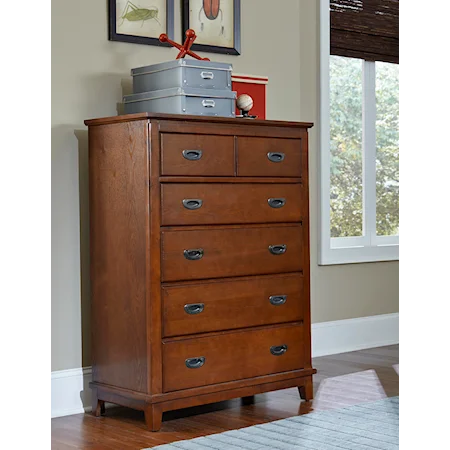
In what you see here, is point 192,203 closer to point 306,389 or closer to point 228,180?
point 228,180

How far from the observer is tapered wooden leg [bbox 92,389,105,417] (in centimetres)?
316

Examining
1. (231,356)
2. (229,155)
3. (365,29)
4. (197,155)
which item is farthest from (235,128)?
(365,29)

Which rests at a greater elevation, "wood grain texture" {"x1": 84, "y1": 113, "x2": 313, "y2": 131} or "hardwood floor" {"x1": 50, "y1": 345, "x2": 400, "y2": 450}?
"wood grain texture" {"x1": 84, "y1": 113, "x2": 313, "y2": 131}

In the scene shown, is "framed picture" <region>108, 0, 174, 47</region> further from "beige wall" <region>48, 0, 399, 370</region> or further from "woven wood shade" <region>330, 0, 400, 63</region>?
"woven wood shade" <region>330, 0, 400, 63</region>

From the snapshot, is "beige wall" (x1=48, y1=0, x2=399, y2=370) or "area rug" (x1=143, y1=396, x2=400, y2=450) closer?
"area rug" (x1=143, y1=396, x2=400, y2=450)

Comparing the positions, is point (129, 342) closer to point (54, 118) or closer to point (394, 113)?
point (54, 118)

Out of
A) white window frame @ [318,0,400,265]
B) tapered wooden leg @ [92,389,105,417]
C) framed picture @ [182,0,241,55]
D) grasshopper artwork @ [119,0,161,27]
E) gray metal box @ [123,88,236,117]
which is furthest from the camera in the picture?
white window frame @ [318,0,400,265]

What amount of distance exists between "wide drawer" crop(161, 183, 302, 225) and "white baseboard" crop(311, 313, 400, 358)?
4.01 ft

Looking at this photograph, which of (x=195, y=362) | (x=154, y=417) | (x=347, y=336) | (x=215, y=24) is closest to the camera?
(x=154, y=417)

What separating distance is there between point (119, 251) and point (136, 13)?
1098mm

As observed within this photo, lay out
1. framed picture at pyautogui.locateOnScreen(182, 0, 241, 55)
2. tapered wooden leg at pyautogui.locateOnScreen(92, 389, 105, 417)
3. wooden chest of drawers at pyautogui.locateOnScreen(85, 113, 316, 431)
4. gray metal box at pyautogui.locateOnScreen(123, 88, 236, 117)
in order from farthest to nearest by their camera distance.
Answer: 1. framed picture at pyautogui.locateOnScreen(182, 0, 241, 55)
2. tapered wooden leg at pyautogui.locateOnScreen(92, 389, 105, 417)
3. gray metal box at pyautogui.locateOnScreen(123, 88, 236, 117)
4. wooden chest of drawers at pyautogui.locateOnScreen(85, 113, 316, 431)

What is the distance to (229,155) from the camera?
10.1 ft

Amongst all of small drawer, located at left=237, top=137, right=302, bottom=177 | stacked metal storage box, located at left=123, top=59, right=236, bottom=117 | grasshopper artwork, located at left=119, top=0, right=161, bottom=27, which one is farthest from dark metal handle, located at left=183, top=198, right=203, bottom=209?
grasshopper artwork, located at left=119, top=0, right=161, bottom=27
